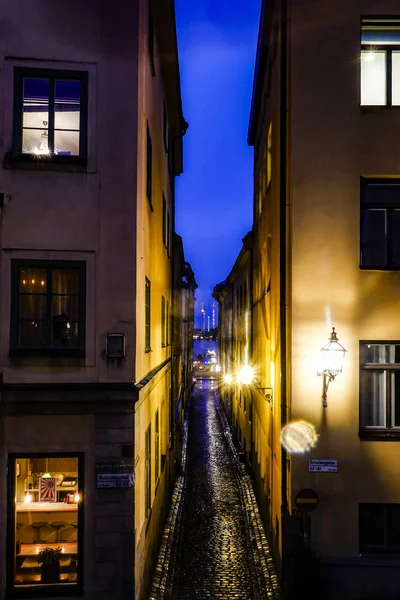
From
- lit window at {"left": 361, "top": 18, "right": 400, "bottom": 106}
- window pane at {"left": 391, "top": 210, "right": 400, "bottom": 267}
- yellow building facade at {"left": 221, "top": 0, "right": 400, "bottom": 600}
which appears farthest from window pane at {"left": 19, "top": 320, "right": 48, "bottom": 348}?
lit window at {"left": 361, "top": 18, "right": 400, "bottom": 106}

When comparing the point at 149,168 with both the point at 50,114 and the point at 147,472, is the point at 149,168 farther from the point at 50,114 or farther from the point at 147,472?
the point at 147,472

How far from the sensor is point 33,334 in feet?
30.1

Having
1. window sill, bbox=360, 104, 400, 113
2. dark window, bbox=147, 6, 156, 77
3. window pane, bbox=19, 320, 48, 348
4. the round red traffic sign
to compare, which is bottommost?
the round red traffic sign

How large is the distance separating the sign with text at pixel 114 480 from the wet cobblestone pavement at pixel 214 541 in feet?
13.1

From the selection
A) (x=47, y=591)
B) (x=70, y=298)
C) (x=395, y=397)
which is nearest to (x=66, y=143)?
(x=70, y=298)

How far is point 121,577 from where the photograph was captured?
9047 millimetres

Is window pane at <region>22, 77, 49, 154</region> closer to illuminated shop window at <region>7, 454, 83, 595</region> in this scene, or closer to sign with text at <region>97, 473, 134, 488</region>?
illuminated shop window at <region>7, 454, 83, 595</region>

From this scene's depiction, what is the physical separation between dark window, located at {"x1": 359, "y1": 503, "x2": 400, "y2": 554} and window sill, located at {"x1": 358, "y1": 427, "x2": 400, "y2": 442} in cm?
142

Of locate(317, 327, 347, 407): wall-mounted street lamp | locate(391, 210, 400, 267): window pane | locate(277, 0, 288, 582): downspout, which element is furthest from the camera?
locate(277, 0, 288, 582): downspout

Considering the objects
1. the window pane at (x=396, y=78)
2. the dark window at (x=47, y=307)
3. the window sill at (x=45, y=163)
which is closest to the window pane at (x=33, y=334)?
the dark window at (x=47, y=307)

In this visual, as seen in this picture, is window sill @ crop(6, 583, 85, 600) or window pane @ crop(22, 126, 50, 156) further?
window pane @ crop(22, 126, 50, 156)

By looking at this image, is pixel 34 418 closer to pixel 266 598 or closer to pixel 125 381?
pixel 125 381

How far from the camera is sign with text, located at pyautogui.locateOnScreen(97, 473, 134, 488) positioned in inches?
357

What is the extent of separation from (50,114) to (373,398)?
8.57 metres
